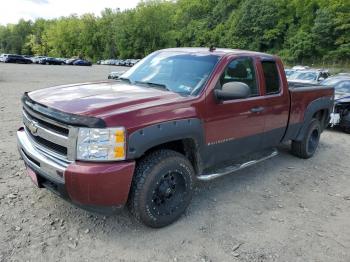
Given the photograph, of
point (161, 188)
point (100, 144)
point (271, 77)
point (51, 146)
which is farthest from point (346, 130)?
point (51, 146)

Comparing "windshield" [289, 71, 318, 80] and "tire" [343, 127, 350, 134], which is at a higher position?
"windshield" [289, 71, 318, 80]

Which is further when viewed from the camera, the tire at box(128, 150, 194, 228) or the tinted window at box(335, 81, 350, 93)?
the tinted window at box(335, 81, 350, 93)

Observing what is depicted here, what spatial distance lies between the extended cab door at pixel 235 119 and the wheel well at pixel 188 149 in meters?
0.19

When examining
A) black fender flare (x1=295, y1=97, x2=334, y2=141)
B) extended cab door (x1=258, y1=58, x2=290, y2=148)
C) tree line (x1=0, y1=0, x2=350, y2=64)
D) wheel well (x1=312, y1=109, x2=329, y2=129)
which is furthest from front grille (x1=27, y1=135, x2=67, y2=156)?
tree line (x1=0, y1=0, x2=350, y2=64)

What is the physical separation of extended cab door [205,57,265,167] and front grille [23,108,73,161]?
157 cm

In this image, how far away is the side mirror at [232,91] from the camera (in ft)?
12.8

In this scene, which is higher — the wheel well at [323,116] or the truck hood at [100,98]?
the truck hood at [100,98]

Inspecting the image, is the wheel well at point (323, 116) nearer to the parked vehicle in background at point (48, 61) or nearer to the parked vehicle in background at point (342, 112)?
the parked vehicle in background at point (342, 112)

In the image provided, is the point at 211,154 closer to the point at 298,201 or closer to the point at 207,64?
the point at 207,64

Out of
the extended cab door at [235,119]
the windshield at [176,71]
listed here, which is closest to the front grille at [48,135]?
the windshield at [176,71]

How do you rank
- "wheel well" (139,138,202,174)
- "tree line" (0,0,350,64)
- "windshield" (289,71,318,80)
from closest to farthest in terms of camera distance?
"wheel well" (139,138,202,174)
"windshield" (289,71,318,80)
"tree line" (0,0,350,64)

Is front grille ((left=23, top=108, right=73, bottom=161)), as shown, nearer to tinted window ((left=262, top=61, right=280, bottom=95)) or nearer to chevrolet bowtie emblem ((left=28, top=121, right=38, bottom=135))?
chevrolet bowtie emblem ((left=28, top=121, right=38, bottom=135))

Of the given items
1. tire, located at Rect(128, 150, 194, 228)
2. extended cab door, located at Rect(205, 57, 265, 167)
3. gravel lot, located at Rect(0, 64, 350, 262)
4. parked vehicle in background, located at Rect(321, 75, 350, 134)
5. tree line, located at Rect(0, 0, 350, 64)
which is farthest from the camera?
tree line, located at Rect(0, 0, 350, 64)

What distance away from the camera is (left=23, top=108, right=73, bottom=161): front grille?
3166 mm
